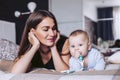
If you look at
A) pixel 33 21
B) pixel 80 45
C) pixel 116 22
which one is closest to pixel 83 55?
pixel 80 45

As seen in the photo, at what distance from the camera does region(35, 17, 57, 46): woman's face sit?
1328 mm

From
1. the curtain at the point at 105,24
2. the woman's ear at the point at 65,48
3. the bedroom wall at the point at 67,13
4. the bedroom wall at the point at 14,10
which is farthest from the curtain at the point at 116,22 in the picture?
the woman's ear at the point at 65,48

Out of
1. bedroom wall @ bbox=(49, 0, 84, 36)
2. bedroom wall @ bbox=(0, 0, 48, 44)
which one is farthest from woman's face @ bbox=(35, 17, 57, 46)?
bedroom wall @ bbox=(49, 0, 84, 36)

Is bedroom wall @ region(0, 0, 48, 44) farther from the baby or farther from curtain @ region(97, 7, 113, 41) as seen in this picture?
the baby

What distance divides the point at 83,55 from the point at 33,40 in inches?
11.2

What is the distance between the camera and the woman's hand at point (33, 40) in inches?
52.6

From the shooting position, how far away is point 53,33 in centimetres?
134

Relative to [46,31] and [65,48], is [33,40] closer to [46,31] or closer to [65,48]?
[46,31]

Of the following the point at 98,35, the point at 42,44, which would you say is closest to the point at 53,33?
the point at 42,44

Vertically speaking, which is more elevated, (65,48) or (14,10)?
(14,10)

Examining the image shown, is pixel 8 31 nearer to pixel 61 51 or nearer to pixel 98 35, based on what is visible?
pixel 61 51

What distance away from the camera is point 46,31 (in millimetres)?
1326

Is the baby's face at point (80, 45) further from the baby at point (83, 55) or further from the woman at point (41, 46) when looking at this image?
the woman at point (41, 46)

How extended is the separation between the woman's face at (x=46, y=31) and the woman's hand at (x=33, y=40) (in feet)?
0.06
